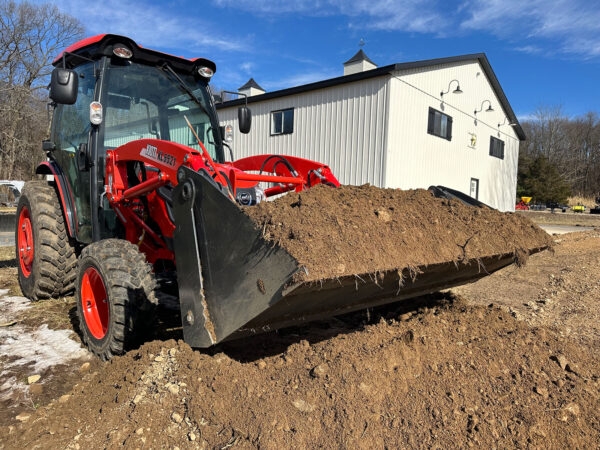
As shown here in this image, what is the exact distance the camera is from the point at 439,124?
1577 cm

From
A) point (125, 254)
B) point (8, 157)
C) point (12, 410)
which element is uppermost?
point (8, 157)

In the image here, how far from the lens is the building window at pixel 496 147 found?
810 inches

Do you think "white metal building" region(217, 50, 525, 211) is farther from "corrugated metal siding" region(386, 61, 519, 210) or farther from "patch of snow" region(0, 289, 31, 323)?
"patch of snow" region(0, 289, 31, 323)

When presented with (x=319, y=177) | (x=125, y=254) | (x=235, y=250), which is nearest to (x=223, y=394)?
(x=235, y=250)

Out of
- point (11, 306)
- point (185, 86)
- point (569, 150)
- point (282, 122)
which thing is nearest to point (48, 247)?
point (11, 306)

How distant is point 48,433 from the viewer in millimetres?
2457

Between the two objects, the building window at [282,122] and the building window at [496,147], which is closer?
the building window at [282,122]

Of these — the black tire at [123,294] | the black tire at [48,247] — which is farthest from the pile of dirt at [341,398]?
the black tire at [48,247]

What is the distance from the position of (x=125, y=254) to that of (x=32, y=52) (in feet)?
99.1

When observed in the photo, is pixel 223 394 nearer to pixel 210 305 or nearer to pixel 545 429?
pixel 210 305

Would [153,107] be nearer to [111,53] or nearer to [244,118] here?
[111,53]

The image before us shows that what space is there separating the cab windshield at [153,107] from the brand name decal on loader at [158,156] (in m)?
0.93

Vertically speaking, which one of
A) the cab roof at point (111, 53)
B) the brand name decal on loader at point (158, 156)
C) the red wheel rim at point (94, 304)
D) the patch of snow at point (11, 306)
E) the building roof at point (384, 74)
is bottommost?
the patch of snow at point (11, 306)

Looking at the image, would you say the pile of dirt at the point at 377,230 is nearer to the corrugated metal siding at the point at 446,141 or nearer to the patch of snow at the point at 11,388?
the patch of snow at the point at 11,388
